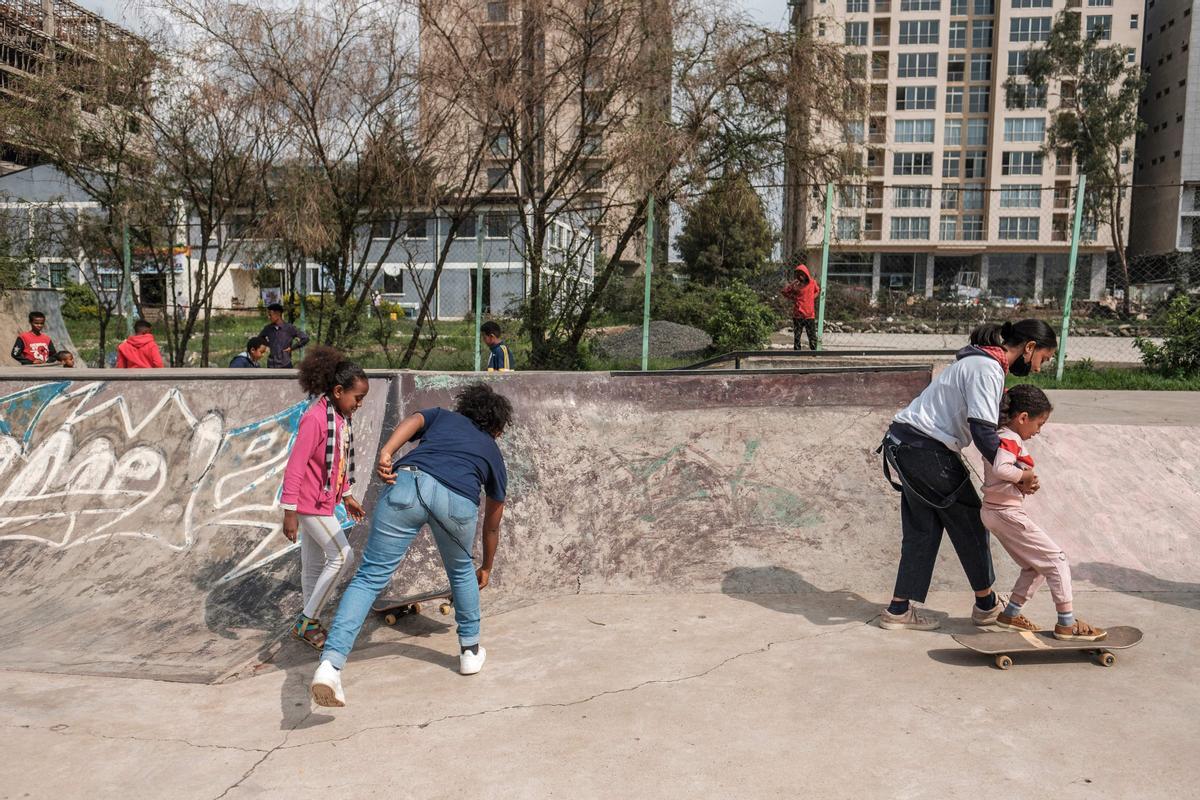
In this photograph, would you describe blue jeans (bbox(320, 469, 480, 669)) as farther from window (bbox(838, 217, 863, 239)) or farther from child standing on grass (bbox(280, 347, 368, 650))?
window (bbox(838, 217, 863, 239))

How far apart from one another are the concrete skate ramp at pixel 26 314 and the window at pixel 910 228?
4525 centimetres

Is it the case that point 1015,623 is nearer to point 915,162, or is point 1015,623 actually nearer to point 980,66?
point 915,162

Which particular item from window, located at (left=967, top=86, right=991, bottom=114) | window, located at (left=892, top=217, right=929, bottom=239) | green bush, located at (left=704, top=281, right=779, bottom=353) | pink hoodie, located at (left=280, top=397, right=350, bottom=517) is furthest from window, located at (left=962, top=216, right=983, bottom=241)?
pink hoodie, located at (left=280, top=397, right=350, bottom=517)

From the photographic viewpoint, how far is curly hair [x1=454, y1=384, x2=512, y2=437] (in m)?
3.91

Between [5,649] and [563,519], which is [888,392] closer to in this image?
[563,519]

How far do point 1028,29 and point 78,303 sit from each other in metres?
55.7

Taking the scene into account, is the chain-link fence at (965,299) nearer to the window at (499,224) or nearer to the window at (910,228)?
the window at (499,224)

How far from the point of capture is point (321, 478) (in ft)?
13.4

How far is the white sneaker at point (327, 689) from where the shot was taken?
323cm

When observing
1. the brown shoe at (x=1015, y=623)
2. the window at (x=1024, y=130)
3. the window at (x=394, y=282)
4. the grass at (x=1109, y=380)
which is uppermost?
the window at (x=1024, y=130)

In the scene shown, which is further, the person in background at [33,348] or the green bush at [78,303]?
the green bush at [78,303]

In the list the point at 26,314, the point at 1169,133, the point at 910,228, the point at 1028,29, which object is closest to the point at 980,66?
the point at 1028,29

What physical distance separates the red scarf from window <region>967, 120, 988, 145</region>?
189ft

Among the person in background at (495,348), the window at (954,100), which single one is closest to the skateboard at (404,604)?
the person in background at (495,348)
